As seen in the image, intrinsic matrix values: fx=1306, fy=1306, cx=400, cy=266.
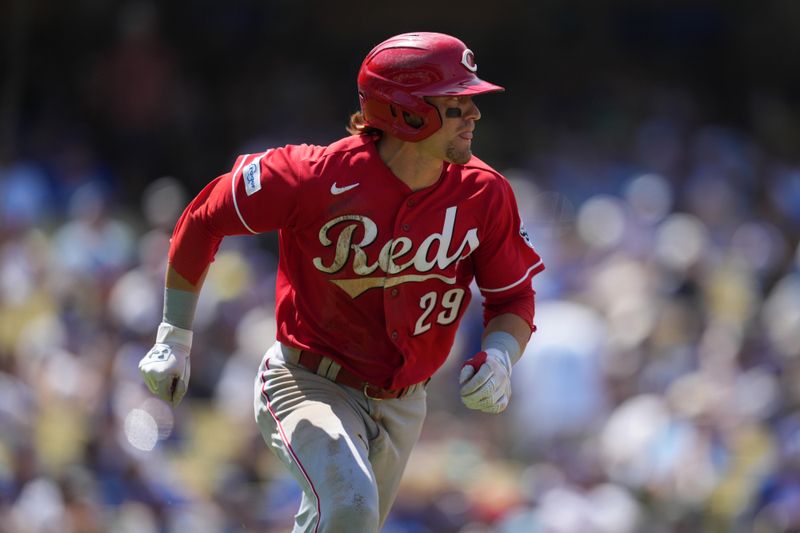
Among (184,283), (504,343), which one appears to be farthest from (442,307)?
(184,283)

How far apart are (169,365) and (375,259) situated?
2.46ft

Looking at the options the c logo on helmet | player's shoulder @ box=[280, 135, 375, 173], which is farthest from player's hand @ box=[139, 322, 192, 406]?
the c logo on helmet

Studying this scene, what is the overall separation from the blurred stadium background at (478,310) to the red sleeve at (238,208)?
3.20 metres

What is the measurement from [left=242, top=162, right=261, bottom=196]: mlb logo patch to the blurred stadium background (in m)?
A: 3.41

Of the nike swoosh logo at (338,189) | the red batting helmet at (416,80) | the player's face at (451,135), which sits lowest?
the nike swoosh logo at (338,189)

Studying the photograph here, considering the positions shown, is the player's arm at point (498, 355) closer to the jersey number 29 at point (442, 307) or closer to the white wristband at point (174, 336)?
the jersey number 29 at point (442, 307)

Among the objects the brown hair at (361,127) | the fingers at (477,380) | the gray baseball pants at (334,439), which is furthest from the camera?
the brown hair at (361,127)

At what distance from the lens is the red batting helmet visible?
13.6ft

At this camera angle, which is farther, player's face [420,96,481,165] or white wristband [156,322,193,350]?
white wristband [156,322,193,350]

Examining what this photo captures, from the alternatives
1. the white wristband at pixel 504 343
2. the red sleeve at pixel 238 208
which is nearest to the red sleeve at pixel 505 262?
the white wristband at pixel 504 343

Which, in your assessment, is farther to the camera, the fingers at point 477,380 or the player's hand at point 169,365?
the player's hand at point 169,365

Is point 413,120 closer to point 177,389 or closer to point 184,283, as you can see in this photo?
point 184,283

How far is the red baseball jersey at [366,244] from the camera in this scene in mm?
4180

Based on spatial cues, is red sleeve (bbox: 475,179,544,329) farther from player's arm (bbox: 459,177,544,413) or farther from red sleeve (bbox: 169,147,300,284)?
red sleeve (bbox: 169,147,300,284)
